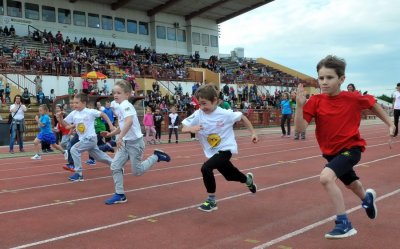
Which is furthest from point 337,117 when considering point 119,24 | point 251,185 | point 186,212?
point 119,24

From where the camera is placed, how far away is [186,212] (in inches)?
234

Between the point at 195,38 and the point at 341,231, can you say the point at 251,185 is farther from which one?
the point at 195,38

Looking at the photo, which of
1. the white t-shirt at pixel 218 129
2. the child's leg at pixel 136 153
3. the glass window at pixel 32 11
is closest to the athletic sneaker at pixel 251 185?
the white t-shirt at pixel 218 129

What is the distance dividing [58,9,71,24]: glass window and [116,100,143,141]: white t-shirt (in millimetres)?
37245

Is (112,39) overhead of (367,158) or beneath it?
overhead

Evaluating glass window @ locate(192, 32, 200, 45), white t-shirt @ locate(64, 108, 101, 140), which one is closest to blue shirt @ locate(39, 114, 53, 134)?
white t-shirt @ locate(64, 108, 101, 140)

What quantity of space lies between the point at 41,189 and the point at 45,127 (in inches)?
238

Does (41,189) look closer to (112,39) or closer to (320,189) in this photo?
(320,189)

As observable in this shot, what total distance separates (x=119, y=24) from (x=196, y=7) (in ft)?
31.3

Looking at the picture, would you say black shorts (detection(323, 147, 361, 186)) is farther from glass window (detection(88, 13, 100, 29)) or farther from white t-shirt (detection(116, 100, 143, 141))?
glass window (detection(88, 13, 100, 29))

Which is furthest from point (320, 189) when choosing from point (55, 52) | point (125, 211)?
point (55, 52)

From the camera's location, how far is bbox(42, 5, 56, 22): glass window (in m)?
40.0

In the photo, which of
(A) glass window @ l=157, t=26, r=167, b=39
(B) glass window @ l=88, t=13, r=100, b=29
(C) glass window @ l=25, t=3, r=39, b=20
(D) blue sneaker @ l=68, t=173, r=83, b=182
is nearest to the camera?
(D) blue sneaker @ l=68, t=173, r=83, b=182

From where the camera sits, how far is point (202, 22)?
55.2 metres
